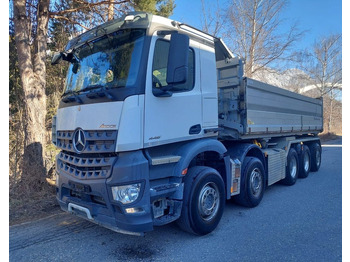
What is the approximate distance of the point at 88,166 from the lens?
3133 millimetres

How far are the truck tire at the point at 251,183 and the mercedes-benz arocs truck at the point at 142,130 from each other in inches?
12.3

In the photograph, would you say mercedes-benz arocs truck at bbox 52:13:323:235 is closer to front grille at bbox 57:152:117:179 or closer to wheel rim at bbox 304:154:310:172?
front grille at bbox 57:152:117:179


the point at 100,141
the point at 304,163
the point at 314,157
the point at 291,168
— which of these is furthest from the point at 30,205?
the point at 314,157

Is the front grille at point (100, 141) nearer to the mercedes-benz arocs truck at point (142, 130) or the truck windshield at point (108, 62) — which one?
the mercedes-benz arocs truck at point (142, 130)

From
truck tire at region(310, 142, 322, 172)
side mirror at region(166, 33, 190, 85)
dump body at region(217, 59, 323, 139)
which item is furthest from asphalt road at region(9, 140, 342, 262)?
truck tire at region(310, 142, 322, 172)

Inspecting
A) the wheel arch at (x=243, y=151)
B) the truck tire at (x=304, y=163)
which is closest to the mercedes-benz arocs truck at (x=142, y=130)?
the wheel arch at (x=243, y=151)

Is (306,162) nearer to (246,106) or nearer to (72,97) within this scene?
(246,106)

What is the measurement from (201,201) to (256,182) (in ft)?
6.89

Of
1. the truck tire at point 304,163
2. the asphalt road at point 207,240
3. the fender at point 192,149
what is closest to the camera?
the asphalt road at point 207,240

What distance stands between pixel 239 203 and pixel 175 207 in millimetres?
2249

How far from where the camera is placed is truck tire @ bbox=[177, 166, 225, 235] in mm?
3533

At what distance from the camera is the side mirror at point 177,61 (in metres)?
3.00

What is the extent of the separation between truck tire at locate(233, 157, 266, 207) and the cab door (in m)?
1.70

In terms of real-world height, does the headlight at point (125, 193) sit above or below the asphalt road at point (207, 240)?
above
